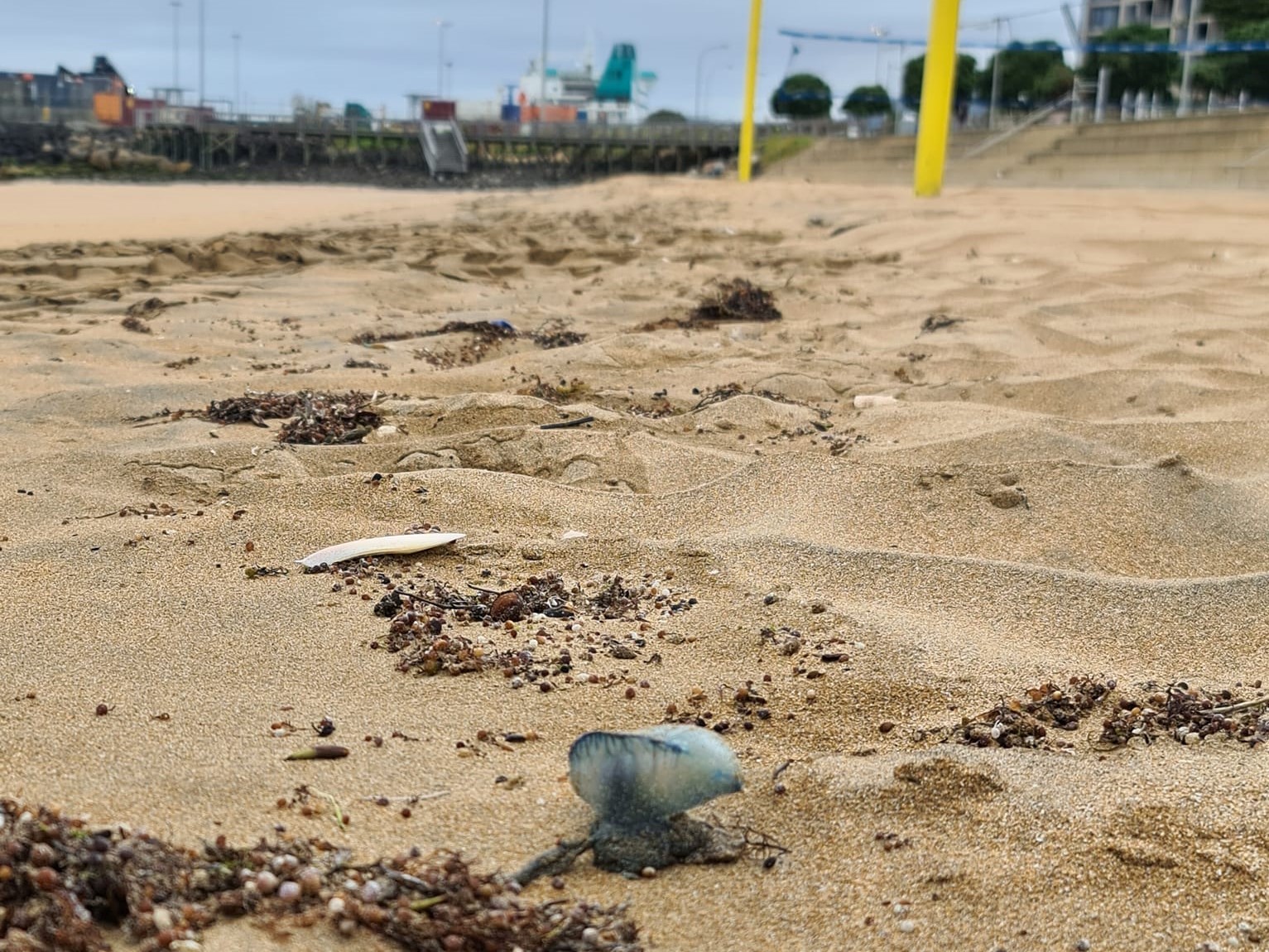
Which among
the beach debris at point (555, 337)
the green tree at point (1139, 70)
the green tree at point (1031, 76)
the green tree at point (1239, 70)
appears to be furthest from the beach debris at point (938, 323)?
the green tree at point (1031, 76)

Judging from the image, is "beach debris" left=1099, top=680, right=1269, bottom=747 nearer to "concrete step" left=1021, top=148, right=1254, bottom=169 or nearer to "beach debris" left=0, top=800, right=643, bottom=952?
"beach debris" left=0, top=800, right=643, bottom=952

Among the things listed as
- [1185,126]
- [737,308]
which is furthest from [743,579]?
[1185,126]

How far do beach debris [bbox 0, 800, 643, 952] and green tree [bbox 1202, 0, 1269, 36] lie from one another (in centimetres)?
2945

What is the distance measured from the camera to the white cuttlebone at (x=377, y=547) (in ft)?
7.68

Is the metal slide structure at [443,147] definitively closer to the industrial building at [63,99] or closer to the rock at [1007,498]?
the industrial building at [63,99]

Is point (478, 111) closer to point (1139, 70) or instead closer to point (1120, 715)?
point (1139, 70)

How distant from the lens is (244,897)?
4.04 feet

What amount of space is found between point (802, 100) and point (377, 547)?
4623 centimetres

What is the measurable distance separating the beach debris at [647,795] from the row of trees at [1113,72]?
2180 centimetres

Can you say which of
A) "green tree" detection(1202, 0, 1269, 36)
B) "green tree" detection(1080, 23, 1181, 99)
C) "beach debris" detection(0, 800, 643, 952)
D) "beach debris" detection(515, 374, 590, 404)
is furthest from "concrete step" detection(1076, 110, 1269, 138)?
"beach debris" detection(0, 800, 643, 952)

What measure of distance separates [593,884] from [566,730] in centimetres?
39

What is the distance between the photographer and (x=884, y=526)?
8.35ft

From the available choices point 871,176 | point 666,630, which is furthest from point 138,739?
point 871,176

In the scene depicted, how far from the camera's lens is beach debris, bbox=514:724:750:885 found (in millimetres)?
1382
